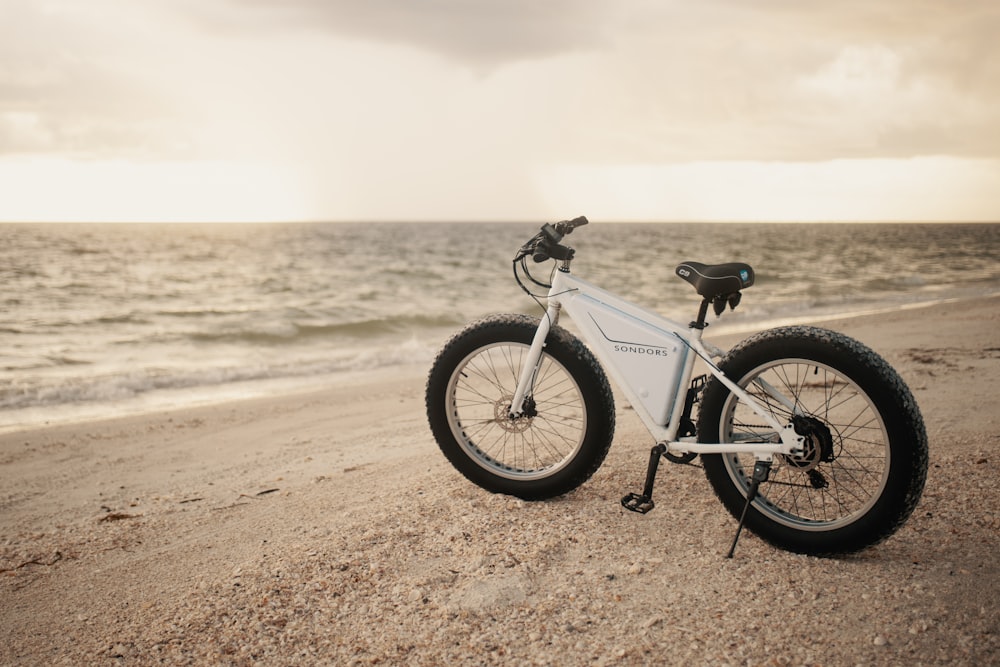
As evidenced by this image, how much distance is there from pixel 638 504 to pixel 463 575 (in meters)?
0.98

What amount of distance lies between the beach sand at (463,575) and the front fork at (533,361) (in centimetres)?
57

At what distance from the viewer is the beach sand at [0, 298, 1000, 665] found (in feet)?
7.51

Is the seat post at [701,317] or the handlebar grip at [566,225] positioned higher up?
the handlebar grip at [566,225]

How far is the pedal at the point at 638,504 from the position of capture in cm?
Result: 315

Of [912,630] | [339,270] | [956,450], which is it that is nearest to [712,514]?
[912,630]

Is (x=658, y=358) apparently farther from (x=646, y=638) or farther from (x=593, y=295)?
(x=646, y=638)

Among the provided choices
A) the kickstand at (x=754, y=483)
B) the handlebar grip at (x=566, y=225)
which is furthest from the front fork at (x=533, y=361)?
the kickstand at (x=754, y=483)

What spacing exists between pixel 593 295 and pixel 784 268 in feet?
96.5

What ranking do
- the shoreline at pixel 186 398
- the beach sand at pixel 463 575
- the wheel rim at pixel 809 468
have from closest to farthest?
the beach sand at pixel 463 575 → the wheel rim at pixel 809 468 → the shoreline at pixel 186 398

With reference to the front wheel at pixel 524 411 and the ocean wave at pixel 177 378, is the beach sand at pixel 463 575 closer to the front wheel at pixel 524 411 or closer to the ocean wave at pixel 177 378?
the front wheel at pixel 524 411

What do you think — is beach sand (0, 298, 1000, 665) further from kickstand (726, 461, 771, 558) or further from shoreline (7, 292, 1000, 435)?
shoreline (7, 292, 1000, 435)

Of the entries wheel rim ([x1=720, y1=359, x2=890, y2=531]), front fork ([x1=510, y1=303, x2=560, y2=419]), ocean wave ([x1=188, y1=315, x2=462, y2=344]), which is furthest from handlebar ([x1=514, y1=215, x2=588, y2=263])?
ocean wave ([x1=188, y1=315, x2=462, y2=344])

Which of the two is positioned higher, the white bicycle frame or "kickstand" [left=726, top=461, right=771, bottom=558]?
the white bicycle frame

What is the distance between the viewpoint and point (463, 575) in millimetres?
2770
